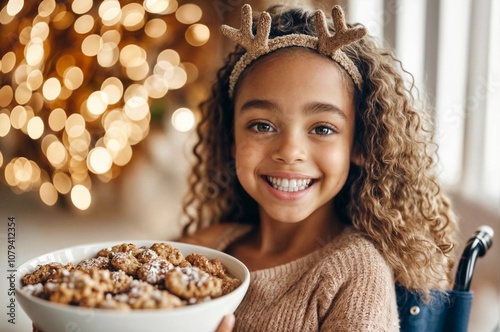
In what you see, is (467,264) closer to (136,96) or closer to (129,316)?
(129,316)

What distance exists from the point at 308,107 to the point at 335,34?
0.16 meters

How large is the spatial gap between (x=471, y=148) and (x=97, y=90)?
1565 millimetres

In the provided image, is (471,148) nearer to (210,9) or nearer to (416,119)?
(416,119)

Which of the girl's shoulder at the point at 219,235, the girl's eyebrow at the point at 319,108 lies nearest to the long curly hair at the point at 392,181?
the girl's eyebrow at the point at 319,108

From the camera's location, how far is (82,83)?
2.25m

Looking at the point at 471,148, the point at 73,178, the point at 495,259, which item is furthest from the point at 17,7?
the point at 495,259

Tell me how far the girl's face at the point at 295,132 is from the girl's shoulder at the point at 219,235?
0.76 feet

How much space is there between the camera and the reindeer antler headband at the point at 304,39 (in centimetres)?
104

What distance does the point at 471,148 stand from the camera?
6.37ft

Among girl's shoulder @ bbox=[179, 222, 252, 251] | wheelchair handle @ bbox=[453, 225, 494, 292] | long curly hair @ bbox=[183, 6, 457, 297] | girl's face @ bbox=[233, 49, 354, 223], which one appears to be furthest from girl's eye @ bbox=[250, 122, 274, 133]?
wheelchair handle @ bbox=[453, 225, 494, 292]

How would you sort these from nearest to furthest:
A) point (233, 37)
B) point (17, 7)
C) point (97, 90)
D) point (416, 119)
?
point (233, 37) < point (416, 119) < point (17, 7) < point (97, 90)

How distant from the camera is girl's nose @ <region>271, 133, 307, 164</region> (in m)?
1.04

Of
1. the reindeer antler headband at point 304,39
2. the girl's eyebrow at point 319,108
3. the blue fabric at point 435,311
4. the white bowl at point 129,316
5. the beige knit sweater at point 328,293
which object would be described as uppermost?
the reindeer antler headband at point 304,39

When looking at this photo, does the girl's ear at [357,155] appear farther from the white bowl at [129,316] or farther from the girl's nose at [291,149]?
the white bowl at [129,316]
